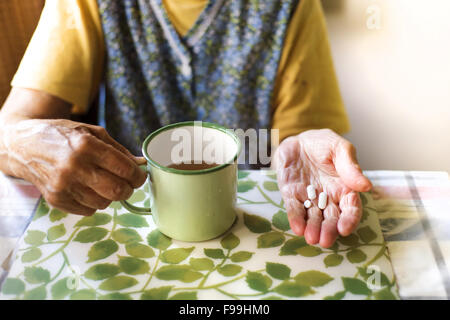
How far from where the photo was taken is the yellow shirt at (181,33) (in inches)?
36.6

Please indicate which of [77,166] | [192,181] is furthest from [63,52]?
[192,181]

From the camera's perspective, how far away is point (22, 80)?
0.92 meters

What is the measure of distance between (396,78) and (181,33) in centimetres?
102

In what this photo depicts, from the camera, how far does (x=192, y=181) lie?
59cm

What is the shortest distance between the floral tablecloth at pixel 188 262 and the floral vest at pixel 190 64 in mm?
404

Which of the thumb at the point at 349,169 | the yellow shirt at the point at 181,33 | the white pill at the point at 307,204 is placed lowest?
the white pill at the point at 307,204

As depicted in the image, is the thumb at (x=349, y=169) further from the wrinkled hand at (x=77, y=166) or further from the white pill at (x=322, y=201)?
the wrinkled hand at (x=77, y=166)

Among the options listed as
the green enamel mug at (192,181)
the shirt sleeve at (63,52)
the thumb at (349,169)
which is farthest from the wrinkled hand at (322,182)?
the shirt sleeve at (63,52)

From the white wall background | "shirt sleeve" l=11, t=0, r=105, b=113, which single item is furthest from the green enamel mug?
the white wall background

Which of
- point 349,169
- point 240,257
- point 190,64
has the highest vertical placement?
point 190,64

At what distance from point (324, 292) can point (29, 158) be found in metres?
0.53

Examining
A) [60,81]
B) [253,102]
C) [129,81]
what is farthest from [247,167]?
[60,81]

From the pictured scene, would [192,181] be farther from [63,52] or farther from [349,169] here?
[63,52]

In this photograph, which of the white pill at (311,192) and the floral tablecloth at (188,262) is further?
the white pill at (311,192)
